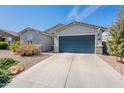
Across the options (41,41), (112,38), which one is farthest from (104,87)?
(41,41)

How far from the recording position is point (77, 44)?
20.1 meters

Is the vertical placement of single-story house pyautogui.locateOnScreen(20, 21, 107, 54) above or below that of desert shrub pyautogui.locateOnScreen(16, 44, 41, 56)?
above

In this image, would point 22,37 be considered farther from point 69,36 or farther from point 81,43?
point 81,43

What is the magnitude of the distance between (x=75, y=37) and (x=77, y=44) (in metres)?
0.92

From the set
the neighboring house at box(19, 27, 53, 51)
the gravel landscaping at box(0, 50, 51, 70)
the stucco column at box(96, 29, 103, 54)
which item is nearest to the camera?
the gravel landscaping at box(0, 50, 51, 70)

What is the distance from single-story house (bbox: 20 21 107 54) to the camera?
1875 cm

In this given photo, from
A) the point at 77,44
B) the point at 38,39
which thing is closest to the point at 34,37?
the point at 38,39

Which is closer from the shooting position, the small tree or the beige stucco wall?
the small tree

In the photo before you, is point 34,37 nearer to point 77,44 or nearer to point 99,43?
point 77,44

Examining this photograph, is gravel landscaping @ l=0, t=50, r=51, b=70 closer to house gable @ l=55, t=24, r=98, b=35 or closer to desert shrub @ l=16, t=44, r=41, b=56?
desert shrub @ l=16, t=44, r=41, b=56

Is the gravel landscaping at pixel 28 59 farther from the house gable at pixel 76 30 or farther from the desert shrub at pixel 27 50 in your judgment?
the house gable at pixel 76 30

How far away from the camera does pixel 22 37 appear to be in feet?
71.3

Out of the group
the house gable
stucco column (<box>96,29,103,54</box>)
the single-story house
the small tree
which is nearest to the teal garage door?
the single-story house

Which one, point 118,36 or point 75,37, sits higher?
point 75,37
